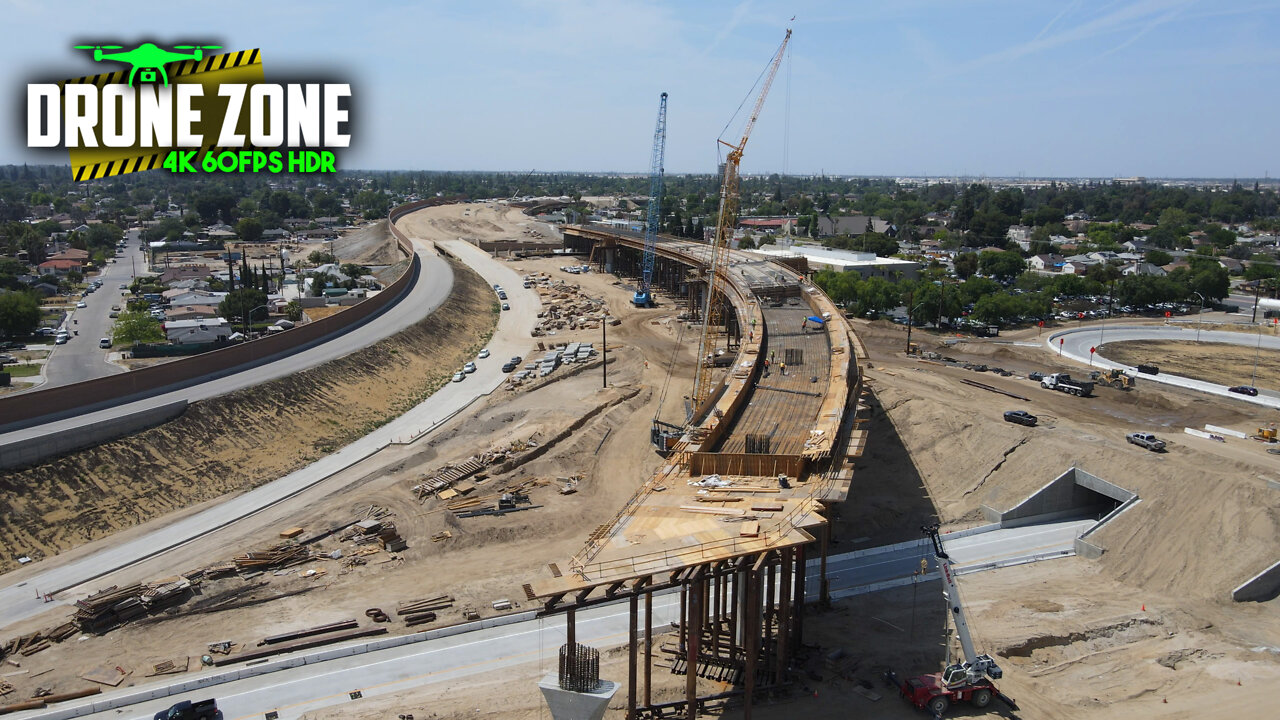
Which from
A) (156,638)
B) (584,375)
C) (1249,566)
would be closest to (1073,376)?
(1249,566)

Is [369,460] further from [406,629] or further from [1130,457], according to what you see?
[1130,457]

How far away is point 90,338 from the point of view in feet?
252

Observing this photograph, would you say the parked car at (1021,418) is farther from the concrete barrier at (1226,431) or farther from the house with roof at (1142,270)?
the house with roof at (1142,270)

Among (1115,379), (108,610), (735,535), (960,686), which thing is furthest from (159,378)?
(1115,379)

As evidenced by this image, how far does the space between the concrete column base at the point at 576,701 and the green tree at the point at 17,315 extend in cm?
7465

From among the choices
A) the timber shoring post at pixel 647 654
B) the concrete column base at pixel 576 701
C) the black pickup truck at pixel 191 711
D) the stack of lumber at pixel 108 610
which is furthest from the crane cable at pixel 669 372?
the black pickup truck at pixel 191 711

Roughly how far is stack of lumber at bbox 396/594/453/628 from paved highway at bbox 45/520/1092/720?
4.57ft

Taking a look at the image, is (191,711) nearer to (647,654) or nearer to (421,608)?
(421,608)

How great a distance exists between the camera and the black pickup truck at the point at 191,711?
25.2 meters

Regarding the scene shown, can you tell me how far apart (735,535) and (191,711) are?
17.2 metres

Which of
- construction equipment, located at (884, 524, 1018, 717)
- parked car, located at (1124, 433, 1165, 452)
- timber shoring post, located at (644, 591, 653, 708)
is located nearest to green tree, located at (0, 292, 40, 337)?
timber shoring post, located at (644, 591, 653, 708)

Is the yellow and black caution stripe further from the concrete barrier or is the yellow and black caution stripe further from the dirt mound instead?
the dirt mound

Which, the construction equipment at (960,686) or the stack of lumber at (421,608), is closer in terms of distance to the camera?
the construction equipment at (960,686)

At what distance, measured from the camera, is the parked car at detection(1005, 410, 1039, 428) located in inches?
1950
